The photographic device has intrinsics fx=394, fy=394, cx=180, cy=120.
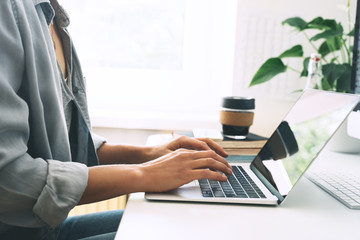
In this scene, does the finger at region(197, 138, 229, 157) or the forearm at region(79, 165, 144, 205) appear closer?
the forearm at region(79, 165, 144, 205)

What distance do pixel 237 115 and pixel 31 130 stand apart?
0.67 m

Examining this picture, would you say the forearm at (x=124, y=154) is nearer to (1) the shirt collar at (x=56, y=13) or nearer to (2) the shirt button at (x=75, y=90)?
(2) the shirt button at (x=75, y=90)

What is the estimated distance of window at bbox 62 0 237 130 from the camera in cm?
180

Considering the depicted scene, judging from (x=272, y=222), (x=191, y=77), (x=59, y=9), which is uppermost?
(x=59, y=9)

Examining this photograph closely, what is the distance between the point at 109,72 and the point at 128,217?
143cm

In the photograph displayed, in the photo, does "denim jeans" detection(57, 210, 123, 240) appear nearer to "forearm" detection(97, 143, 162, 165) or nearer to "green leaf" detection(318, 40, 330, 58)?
"forearm" detection(97, 143, 162, 165)

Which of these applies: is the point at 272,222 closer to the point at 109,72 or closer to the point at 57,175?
the point at 57,175

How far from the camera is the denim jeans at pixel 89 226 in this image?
2.67 ft

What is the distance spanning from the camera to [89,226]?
840 mm

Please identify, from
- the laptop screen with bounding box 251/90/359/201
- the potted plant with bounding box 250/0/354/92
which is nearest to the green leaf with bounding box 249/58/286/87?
the potted plant with bounding box 250/0/354/92

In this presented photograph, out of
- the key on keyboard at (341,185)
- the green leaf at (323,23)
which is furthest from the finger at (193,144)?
the green leaf at (323,23)

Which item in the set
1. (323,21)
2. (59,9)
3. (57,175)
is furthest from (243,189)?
(323,21)

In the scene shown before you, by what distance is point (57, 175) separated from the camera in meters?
0.55

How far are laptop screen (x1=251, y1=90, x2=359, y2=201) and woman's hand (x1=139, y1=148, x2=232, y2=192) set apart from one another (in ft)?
0.31
